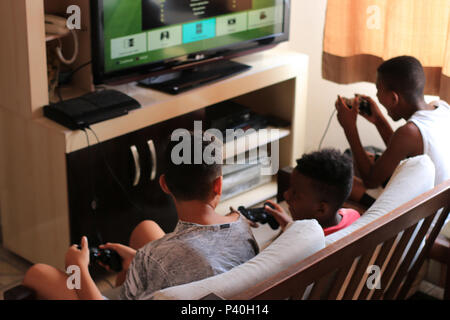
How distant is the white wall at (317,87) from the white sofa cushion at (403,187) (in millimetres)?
1398

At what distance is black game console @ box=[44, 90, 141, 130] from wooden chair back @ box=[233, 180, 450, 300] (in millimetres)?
1185

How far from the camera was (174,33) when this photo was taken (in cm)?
296

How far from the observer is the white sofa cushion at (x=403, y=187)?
76.0 inches

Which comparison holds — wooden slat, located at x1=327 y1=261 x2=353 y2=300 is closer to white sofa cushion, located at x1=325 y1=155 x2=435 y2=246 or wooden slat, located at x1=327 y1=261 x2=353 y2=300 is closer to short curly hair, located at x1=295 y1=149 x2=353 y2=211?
white sofa cushion, located at x1=325 y1=155 x2=435 y2=246

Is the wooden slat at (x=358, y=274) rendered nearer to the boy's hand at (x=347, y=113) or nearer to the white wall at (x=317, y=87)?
the boy's hand at (x=347, y=113)

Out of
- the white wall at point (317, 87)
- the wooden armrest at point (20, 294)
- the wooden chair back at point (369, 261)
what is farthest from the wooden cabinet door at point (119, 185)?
the wooden chair back at point (369, 261)

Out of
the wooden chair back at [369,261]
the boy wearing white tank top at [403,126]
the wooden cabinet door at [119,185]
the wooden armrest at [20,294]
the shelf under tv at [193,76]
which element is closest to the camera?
the wooden chair back at [369,261]

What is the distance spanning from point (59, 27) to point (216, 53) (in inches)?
30.8

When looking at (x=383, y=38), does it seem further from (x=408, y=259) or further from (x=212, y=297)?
(x=212, y=297)

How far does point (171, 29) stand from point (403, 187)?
1.37 m

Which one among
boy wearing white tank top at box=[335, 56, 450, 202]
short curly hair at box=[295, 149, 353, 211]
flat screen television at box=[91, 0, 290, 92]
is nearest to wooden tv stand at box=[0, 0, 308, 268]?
flat screen television at box=[91, 0, 290, 92]

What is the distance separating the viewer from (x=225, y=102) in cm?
344
